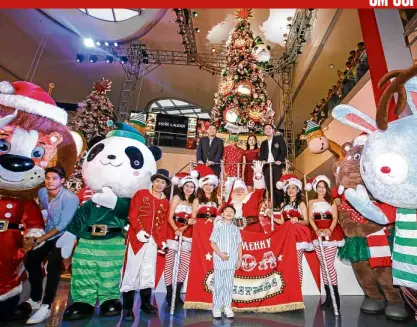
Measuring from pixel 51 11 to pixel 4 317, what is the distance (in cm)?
1243

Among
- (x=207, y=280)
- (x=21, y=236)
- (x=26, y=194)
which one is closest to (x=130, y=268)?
(x=207, y=280)

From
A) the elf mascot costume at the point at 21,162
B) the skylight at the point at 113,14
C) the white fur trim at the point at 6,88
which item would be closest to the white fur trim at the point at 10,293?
the elf mascot costume at the point at 21,162

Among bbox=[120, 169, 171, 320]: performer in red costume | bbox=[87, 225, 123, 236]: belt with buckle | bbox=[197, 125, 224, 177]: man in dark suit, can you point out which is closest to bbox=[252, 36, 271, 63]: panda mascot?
bbox=[197, 125, 224, 177]: man in dark suit

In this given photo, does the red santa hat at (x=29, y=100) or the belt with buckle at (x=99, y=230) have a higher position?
the red santa hat at (x=29, y=100)

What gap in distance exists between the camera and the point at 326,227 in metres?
3.41

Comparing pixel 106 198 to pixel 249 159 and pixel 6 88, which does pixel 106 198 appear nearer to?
pixel 6 88

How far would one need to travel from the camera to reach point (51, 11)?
11414mm

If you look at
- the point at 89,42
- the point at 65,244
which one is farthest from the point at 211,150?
the point at 89,42

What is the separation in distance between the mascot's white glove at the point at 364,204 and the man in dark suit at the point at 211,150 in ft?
11.4

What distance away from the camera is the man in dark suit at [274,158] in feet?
17.5

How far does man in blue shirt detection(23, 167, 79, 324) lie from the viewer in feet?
8.81

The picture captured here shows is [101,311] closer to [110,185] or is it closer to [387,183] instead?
[110,185]

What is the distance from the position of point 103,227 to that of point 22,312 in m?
0.99

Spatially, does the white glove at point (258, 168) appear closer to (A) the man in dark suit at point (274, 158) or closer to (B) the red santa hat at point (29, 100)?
(A) the man in dark suit at point (274, 158)
